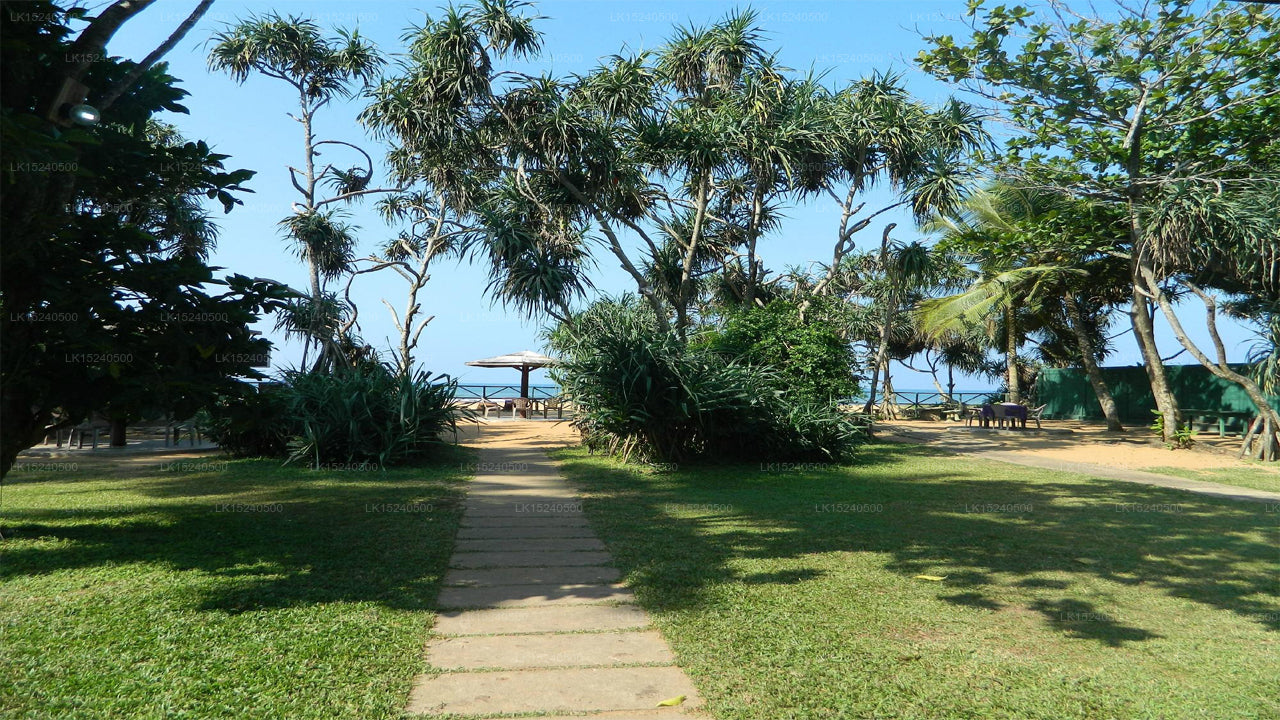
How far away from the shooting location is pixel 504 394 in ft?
93.9

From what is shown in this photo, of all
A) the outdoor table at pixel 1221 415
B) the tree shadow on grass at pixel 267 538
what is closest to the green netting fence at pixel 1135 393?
the outdoor table at pixel 1221 415

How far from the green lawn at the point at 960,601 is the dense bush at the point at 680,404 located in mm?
2174

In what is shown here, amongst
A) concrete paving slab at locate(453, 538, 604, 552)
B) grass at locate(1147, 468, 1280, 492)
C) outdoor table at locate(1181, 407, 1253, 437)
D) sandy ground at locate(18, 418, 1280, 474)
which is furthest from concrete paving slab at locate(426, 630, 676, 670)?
outdoor table at locate(1181, 407, 1253, 437)

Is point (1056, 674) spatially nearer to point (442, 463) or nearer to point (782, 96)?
point (442, 463)

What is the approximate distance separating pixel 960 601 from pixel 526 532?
3333 mm

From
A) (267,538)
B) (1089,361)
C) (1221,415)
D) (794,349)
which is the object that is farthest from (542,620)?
(1221,415)

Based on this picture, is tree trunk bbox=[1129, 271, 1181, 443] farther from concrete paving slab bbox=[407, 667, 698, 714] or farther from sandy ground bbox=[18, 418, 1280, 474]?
concrete paving slab bbox=[407, 667, 698, 714]

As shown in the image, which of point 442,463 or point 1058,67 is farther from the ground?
point 1058,67

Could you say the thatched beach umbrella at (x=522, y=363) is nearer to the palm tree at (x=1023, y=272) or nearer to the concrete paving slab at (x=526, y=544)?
the palm tree at (x=1023, y=272)

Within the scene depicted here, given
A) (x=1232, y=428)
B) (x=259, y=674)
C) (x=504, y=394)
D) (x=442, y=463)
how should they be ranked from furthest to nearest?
1. (x=504, y=394)
2. (x=1232, y=428)
3. (x=442, y=463)
4. (x=259, y=674)

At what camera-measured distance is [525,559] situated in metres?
5.31

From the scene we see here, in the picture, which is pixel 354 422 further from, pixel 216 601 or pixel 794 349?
pixel 794 349

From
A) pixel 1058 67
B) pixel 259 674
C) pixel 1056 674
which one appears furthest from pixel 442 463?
pixel 1058 67

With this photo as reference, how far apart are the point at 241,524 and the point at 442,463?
4601mm
